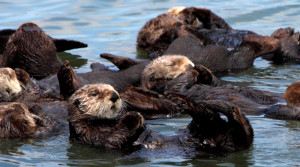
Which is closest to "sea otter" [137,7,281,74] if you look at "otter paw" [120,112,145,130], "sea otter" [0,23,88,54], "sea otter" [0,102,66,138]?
"sea otter" [0,23,88,54]

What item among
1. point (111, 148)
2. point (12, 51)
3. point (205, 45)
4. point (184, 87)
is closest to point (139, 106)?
point (184, 87)

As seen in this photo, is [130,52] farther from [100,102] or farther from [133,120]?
[133,120]

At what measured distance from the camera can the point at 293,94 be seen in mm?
6344

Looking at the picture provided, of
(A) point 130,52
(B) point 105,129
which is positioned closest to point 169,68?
(B) point 105,129

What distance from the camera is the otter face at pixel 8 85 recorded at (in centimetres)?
702

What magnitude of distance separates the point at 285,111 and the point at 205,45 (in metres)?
Answer: 3.47

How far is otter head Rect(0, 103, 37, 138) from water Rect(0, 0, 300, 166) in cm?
11

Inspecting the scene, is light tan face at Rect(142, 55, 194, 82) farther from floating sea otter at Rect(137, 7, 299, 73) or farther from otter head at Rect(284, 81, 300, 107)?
otter head at Rect(284, 81, 300, 107)

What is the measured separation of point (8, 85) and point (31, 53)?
4.64 feet

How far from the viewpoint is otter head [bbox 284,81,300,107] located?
6.27 metres

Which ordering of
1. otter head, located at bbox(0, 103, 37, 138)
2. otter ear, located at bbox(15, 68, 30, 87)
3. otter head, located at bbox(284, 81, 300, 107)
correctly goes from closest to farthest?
otter head, located at bbox(0, 103, 37, 138), otter head, located at bbox(284, 81, 300, 107), otter ear, located at bbox(15, 68, 30, 87)

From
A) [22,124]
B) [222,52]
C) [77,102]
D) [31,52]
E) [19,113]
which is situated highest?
[31,52]

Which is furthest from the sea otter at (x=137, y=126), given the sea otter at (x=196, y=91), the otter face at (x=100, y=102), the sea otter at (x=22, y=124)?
the sea otter at (x=196, y=91)

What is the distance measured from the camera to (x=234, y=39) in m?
9.75
